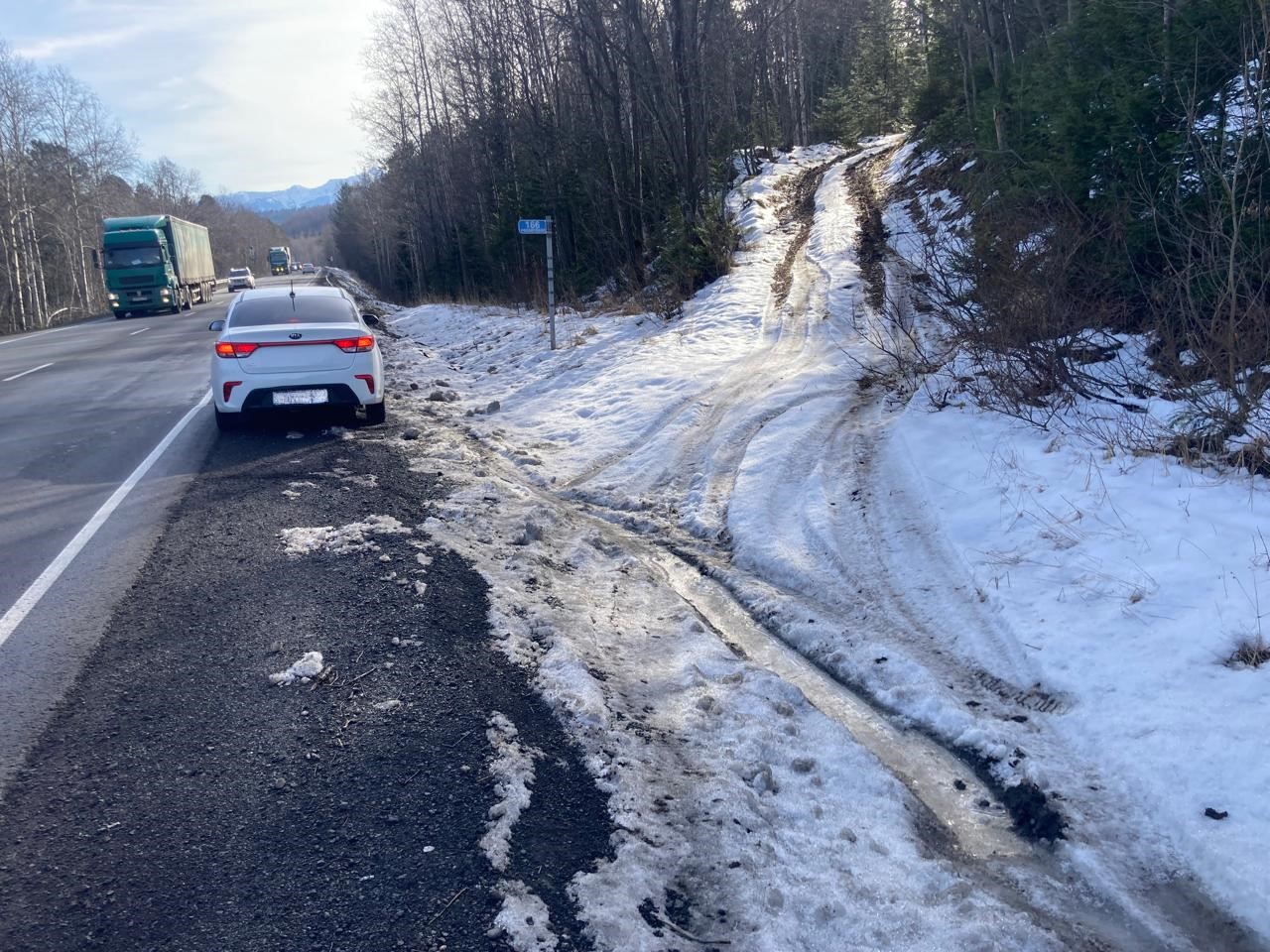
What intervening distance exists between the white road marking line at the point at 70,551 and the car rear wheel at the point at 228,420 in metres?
0.61

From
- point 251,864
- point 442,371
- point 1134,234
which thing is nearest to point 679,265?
point 442,371

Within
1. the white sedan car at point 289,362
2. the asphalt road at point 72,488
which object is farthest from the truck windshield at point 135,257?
the white sedan car at point 289,362

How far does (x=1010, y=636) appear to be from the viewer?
504 centimetres

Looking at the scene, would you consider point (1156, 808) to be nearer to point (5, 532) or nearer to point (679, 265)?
point (5, 532)

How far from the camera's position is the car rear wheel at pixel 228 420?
10.4m

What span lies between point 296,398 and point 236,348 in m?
0.81

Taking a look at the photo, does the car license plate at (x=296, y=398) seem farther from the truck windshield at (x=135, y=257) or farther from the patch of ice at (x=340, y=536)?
the truck windshield at (x=135, y=257)

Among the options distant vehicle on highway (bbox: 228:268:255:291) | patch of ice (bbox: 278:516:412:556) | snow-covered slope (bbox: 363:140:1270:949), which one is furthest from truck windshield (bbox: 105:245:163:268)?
patch of ice (bbox: 278:516:412:556)

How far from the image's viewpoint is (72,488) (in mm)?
8531

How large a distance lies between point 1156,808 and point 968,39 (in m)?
23.4

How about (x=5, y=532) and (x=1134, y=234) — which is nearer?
(x=5, y=532)

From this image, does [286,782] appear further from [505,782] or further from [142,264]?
[142,264]

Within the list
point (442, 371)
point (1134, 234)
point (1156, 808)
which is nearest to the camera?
point (1156, 808)

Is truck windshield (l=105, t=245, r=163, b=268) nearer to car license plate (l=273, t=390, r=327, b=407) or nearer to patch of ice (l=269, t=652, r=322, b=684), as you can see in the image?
car license plate (l=273, t=390, r=327, b=407)
